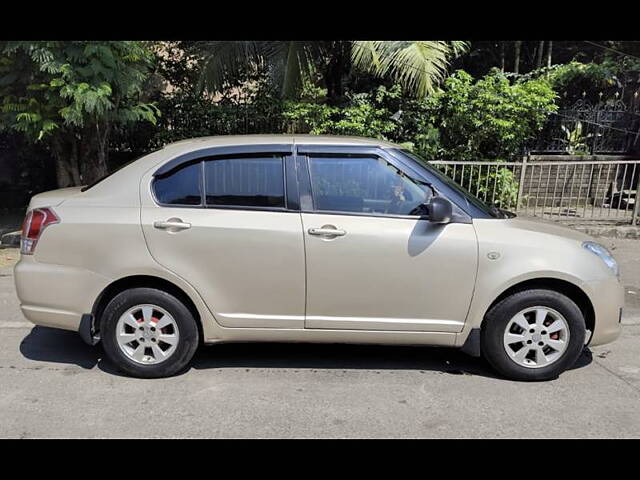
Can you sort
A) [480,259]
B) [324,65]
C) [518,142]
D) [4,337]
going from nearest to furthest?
[480,259] → [4,337] → [518,142] → [324,65]

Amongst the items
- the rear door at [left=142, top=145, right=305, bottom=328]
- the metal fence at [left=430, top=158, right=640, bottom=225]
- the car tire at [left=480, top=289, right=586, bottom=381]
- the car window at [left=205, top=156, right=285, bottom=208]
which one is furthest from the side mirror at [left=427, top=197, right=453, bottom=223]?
the metal fence at [left=430, top=158, right=640, bottom=225]

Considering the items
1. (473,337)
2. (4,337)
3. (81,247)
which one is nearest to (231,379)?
(81,247)

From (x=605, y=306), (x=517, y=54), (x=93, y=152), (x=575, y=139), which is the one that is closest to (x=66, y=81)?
(x=93, y=152)

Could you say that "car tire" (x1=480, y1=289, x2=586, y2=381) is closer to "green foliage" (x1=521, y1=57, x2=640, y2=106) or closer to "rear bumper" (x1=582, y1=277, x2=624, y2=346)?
"rear bumper" (x1=582, y1=277, x2=624, y2=346)

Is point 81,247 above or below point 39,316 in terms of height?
above

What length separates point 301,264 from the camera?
136 inches

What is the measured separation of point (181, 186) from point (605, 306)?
318 cm

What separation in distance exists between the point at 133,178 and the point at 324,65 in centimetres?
639

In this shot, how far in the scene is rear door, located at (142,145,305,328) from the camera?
3.45 meters

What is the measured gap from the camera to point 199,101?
888cm

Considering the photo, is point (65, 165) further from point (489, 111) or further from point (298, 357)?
point (489, 111)

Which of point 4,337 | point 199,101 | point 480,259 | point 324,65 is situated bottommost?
point 4,337

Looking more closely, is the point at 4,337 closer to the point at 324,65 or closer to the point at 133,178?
the point at 133,178

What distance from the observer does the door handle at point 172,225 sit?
11.4 feet
